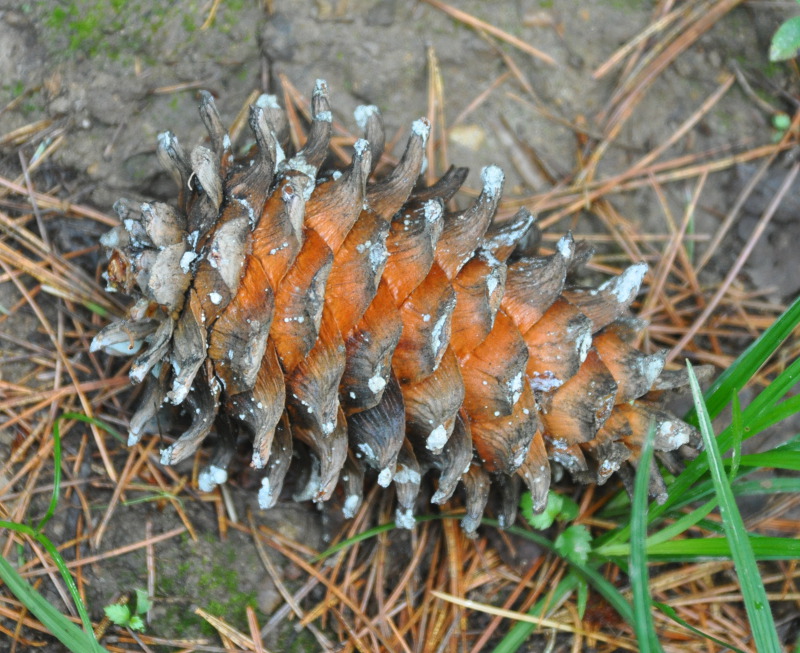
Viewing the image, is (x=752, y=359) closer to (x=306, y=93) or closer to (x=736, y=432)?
(x=736, y=432)

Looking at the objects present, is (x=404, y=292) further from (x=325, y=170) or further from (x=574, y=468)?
(x=574, y=468)

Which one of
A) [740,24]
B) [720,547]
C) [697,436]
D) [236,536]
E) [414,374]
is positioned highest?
[740,24]

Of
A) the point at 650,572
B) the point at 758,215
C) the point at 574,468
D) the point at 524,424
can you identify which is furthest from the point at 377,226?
the point at 758,215

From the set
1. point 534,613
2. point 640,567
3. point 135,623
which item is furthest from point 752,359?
point 135,623

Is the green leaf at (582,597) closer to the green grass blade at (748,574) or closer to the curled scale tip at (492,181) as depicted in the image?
the green grass blade at (748,574)

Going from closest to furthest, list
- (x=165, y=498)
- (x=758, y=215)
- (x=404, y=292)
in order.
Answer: (x=404, y=292) < (x=165, y=498) < (x=758, y=215)

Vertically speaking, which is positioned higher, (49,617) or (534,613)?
(49,617)
